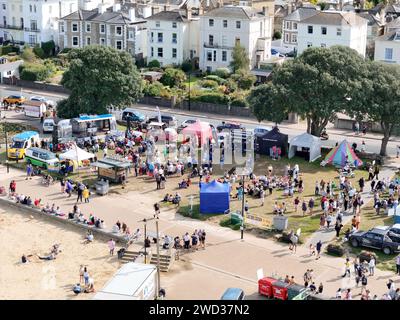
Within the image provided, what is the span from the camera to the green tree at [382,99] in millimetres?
50594

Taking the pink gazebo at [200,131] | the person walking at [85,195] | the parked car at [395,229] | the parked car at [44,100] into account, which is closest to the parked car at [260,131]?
the pink gazebo at [200,131]

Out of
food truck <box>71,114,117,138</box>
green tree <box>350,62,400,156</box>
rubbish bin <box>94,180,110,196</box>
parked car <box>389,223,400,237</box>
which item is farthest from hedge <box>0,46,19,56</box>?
parked car <box>389,223,400,237</box>

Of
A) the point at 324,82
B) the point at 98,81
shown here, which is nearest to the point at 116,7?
the point at 98,81

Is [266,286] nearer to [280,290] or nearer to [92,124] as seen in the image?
[280,290]

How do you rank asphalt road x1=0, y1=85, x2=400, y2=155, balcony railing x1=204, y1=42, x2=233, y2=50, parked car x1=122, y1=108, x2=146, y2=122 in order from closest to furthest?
asphalt road x1=0, y1=85, x2=400, y2=155 → parked car x1=122, y1=108, x2=146, y2=122 → balcony railing x1=204, y1=42, x2=233, y2=50

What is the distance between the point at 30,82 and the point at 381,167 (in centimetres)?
4504

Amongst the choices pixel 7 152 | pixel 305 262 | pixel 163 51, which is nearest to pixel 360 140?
pixel 305 262

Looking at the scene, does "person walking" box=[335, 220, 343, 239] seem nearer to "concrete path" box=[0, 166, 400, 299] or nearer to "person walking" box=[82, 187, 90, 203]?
"concrete path" box=[0, 166, 400, 299]

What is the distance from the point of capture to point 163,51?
3371 inches

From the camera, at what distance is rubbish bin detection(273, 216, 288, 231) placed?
129 ft

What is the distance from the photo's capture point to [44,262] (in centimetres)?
3681

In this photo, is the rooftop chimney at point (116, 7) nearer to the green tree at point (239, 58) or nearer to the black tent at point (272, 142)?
the green tree at point (239, 58)

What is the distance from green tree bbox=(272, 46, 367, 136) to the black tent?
2.19m

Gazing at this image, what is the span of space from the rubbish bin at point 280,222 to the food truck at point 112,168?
1275cm
